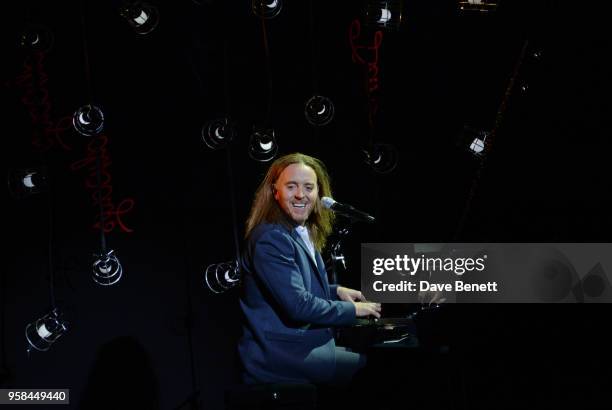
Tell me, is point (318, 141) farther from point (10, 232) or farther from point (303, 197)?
point (10, 232)

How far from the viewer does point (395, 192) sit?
456 cm

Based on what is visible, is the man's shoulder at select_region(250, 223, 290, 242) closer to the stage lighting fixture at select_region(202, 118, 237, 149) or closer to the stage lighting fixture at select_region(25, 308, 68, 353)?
the stage lighting fixture at select_region(202, 118, 237, 149)

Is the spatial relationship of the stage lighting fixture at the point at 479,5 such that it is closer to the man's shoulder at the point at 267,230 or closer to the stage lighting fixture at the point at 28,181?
the man's shoulder at the point at 267,230

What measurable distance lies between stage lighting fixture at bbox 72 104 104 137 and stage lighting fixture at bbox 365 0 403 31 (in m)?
2.10

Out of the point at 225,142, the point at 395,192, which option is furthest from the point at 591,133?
the point at 225,142

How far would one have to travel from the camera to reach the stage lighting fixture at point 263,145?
14.9 feet

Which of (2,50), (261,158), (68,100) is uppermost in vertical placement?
(2,50)

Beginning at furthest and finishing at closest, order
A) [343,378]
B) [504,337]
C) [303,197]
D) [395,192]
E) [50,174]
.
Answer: [50,174] → [395,192] → [303,197] → [343,378] → [504,337]

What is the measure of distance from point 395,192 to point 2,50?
329cm

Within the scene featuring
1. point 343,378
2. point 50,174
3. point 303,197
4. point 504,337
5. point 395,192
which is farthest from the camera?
point 50,174

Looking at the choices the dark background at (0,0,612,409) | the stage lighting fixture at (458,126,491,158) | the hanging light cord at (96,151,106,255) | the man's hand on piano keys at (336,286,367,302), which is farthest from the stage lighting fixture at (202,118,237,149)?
the stage lighting fixture at (458,126,491,158)

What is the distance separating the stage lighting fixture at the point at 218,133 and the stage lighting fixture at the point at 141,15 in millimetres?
816

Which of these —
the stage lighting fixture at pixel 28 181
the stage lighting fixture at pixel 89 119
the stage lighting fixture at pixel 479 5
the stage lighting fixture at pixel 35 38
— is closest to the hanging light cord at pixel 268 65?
the stage lighting fixture at pixel 89 119

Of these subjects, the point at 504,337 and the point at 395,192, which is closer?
the point at 504,337
